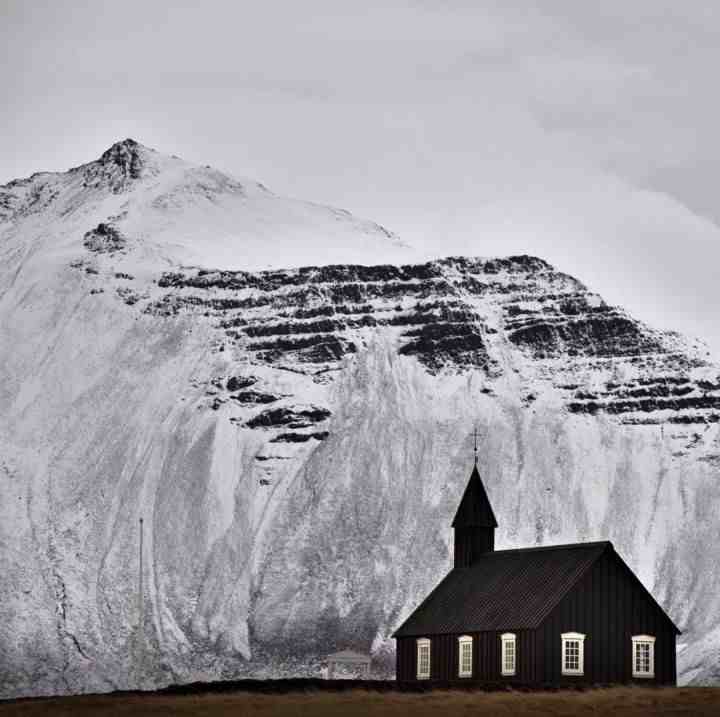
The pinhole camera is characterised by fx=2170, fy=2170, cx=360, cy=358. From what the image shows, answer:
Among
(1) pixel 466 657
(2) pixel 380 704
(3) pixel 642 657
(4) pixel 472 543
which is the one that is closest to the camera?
(2) pixel 380 704

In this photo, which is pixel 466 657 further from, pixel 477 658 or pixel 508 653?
pixel 508 653

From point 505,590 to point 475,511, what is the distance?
1319 cm

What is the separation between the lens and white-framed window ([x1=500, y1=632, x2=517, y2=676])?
95.9m

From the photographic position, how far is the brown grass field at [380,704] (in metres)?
72.7

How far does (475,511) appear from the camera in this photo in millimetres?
113750

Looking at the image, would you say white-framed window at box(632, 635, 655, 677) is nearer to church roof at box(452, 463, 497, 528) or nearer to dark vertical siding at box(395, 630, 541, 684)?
dark vertical siding at box(395, 630, 541, 684)

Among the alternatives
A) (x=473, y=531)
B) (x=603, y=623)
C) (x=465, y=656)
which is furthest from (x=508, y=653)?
(x=473, y=531)

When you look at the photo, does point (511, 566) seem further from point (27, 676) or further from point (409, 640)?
point (27, 676)

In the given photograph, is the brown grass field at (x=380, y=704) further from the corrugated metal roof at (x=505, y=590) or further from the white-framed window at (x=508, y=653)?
the white-framed window at (x=508, y=653)

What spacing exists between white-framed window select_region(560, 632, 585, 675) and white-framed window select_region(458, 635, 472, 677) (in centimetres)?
663

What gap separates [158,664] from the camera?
195250 mm

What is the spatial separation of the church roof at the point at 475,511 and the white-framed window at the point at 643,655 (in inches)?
696

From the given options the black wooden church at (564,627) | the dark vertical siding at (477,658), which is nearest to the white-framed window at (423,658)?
the dark vertical siding at (477,658)

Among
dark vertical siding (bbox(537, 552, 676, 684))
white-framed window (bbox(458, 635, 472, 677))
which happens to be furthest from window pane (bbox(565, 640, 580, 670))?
white-framed window (bbox(458, 635, 472, 677))
